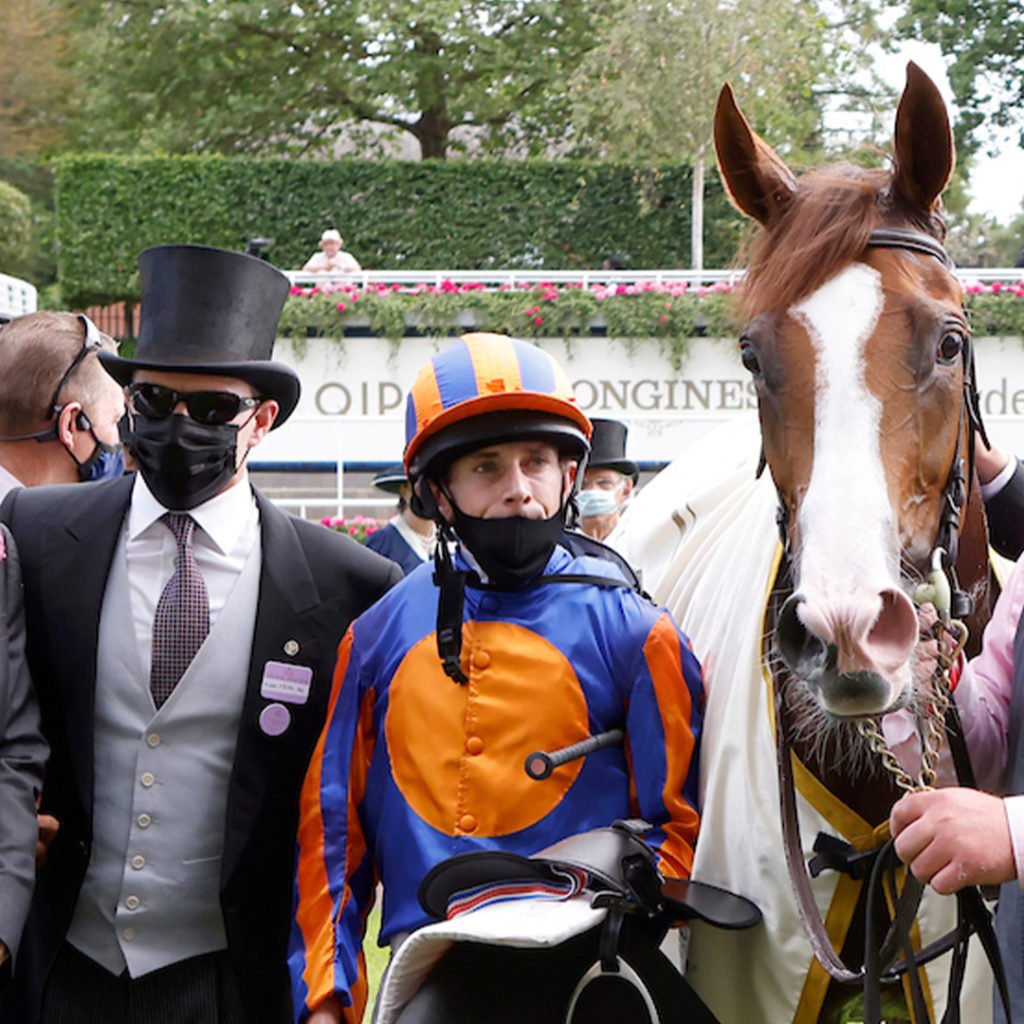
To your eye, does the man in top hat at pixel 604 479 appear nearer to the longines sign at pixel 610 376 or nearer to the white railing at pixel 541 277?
the longines sign at pixel 610 376

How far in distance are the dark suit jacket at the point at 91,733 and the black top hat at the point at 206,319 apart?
30 cm

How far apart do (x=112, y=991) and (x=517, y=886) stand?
819mm

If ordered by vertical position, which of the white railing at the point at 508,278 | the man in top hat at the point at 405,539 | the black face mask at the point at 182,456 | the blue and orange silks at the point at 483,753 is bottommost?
the man in top hat at the point at 405,539

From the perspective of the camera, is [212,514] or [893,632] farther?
[212,514]

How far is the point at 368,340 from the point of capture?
14.6m

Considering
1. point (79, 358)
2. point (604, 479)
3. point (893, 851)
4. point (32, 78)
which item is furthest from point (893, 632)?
point (32, 78)

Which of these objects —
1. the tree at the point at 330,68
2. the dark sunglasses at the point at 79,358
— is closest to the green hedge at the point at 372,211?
the tree at the point at 330,68

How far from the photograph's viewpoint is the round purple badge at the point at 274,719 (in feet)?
8.61

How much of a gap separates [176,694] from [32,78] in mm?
26847

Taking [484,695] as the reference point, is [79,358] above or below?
above

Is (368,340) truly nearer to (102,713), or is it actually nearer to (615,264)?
(615,264)

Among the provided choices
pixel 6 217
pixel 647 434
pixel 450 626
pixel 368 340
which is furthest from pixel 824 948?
pixel 6 217

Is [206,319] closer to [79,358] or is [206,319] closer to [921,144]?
[79,358]

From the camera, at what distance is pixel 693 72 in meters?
18.4
